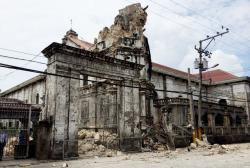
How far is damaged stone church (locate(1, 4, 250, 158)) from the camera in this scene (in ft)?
43.9

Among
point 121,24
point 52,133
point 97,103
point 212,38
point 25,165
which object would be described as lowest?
point 25,165

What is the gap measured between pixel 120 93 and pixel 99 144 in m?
3.38

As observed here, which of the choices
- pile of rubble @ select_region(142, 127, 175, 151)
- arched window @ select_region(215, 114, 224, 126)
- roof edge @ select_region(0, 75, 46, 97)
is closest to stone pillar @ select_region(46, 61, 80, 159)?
pile of rubble @ select_region(142, 127, 175, 151)

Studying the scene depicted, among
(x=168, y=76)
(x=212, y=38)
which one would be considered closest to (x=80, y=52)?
(x=212, y=38)

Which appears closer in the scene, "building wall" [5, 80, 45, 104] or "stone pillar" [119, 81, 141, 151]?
"stone pillar" [119, 81, 141, 151]

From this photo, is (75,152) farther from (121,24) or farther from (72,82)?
(121,24)

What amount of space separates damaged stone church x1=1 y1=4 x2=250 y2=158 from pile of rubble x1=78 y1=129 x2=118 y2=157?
59 centimetres

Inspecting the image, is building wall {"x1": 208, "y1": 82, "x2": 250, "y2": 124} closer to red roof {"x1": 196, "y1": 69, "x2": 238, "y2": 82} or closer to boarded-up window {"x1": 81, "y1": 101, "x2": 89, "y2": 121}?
red roof {"x1": 196, "y1": 69, "x2": 238, "y2": 82}

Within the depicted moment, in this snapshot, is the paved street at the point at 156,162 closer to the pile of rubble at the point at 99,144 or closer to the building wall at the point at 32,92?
the pile of rubble at the point at 99,144

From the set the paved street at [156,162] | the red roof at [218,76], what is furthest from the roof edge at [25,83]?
the red roof at [218,76]

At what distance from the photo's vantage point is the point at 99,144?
53.9 feet

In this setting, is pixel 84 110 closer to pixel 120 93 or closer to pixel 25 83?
pixel 120 93

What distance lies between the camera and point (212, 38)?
2417cm

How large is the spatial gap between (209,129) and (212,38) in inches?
326
